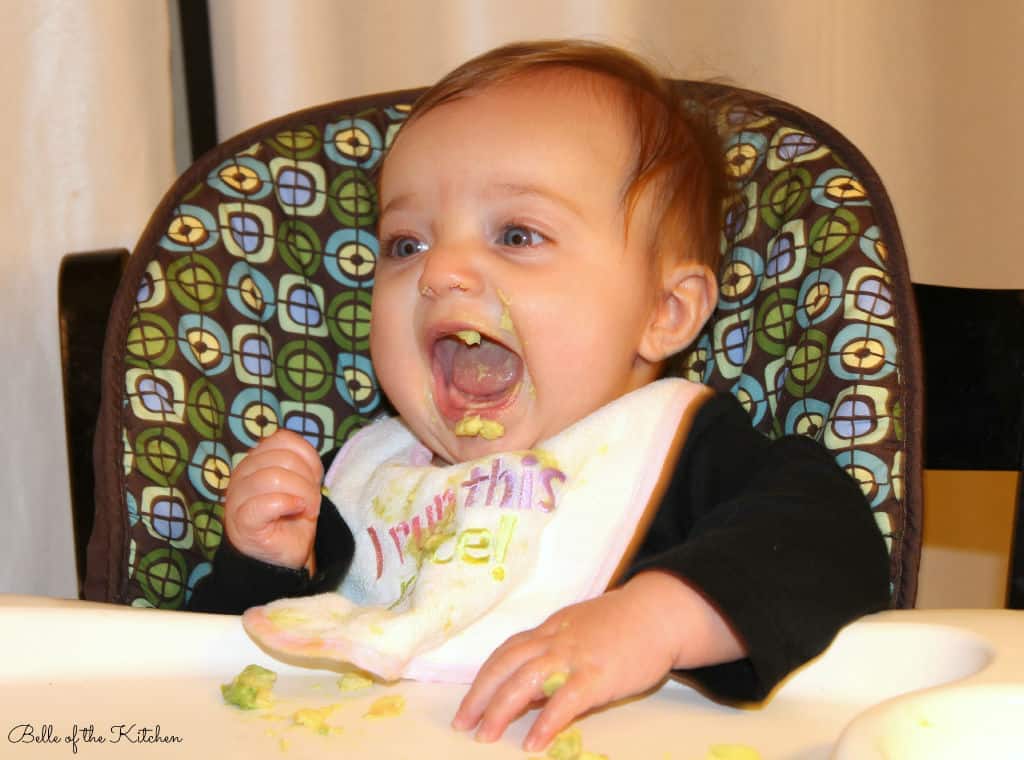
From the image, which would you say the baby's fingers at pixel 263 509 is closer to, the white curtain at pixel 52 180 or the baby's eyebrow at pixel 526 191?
the baby's eyebrow at pixel 526 191

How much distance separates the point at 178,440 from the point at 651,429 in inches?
15.4

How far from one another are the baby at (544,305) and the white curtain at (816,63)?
19.9 inches

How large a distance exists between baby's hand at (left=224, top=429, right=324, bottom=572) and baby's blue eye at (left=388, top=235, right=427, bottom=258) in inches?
A: 7.4

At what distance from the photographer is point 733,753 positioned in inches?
27.0

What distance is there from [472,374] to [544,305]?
0.28 feet

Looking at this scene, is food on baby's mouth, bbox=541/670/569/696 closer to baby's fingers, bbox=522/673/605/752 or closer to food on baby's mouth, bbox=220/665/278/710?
baby's fingers, bbox=522/673/605/752

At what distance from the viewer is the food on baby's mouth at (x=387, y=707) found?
2.46 feet

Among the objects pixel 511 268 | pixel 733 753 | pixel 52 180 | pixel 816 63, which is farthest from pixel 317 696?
pixel 816 63

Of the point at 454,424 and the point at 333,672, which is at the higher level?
the point at 454,424

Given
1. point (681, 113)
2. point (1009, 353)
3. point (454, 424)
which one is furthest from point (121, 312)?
point (1009, 353)

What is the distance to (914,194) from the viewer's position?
183 centimetres

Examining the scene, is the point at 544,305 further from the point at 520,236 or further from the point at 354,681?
the point at 354,681

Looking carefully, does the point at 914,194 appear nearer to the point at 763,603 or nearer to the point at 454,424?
the point at 454,424

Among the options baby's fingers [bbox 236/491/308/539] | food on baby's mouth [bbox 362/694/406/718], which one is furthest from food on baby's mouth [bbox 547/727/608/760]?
baby's fingers [bbox 236/491/308/539]
